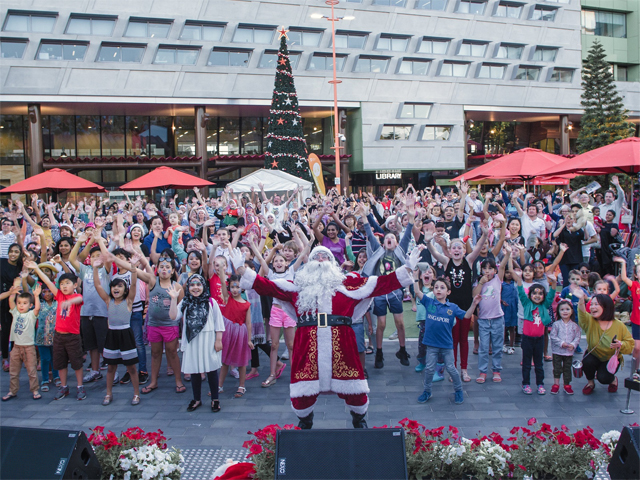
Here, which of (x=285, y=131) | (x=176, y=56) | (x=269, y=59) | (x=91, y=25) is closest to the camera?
(x=285, y=131)

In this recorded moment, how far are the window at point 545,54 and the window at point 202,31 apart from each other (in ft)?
73.3

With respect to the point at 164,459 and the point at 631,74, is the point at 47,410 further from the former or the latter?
the point at 631,74

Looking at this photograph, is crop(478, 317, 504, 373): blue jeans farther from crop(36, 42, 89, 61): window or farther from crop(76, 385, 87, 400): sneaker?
crop(36, 42, 89, 61): window

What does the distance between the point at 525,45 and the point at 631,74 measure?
11.1 m

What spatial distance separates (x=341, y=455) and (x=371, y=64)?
112ft

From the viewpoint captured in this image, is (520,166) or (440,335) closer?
(440,335)

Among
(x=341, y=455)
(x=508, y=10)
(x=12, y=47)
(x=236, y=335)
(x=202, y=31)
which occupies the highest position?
(x=508, y=10)

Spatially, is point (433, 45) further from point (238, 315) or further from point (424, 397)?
point (424, 397)

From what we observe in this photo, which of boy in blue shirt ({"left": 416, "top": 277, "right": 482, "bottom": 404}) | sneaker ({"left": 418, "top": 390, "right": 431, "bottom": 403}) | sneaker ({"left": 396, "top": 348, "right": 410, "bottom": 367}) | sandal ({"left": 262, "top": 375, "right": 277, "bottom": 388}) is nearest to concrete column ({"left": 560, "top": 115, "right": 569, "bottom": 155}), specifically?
sneaker ({"left": 396, "top": 348, "right": 410, "bottom": 367})

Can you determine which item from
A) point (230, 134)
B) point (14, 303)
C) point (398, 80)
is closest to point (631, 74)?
point (398, 80)

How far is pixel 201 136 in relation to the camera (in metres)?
32.7

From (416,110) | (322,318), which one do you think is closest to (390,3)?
(416,110)

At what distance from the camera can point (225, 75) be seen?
31.9m

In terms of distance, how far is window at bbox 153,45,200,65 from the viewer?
102 feet
